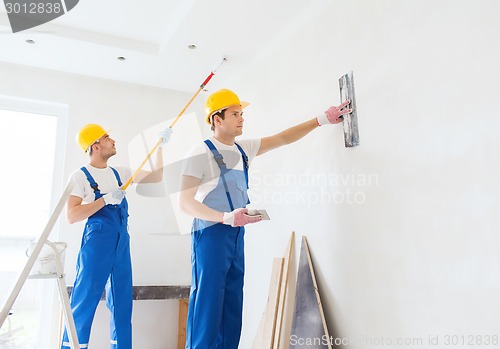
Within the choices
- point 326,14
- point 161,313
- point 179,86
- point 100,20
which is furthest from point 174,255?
point 326,14

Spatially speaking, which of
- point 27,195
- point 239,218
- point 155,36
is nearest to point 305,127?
point 239,218

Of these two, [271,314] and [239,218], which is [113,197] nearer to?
[239,218]

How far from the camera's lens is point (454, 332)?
162 centimetres

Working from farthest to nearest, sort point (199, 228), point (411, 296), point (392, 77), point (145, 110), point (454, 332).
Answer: point (145, 110) < point (199, 228) < point (392, 77) < point (411, 296) < point (454, 332)

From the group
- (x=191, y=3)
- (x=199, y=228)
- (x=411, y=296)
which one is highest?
(x=191, y=3)

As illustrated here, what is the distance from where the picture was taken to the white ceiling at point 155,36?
2875 millimetres

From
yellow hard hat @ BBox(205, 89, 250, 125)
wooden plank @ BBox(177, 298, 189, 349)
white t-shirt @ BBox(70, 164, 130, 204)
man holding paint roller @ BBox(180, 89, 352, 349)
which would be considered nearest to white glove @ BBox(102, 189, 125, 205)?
white t-shirt @ BBox(70, 164, 130, 204)

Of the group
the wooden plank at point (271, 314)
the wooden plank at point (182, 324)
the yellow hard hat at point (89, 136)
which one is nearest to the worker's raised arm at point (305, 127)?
the wooden plank at point (271, 314)

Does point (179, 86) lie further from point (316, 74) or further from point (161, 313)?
point (161, 313)

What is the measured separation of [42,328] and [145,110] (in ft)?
7.01

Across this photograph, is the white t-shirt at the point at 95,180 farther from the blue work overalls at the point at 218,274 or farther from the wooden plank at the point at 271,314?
the wooden plank at the point at 271,314

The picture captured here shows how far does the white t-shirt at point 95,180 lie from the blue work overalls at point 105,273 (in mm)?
32

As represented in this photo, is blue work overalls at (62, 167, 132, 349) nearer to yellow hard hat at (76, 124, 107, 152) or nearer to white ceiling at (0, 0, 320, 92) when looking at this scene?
yellow hard hat at (76, 124, 107, 152)

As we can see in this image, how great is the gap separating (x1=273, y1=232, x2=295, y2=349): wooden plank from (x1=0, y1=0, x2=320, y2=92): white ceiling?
1.51m
